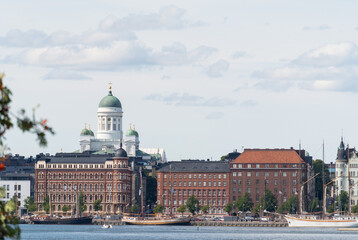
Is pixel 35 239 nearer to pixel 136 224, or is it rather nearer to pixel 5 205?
pixel 136 224

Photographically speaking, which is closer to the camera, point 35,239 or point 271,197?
point 35,239

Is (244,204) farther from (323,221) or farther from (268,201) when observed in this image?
(323,221)

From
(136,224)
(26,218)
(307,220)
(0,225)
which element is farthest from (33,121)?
(26,218)

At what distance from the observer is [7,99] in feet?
52.4

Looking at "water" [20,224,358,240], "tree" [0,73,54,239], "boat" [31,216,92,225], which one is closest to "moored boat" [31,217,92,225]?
"boat" [31,216,92,225]

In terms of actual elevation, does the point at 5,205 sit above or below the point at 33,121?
below

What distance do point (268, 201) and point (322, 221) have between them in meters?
33.5

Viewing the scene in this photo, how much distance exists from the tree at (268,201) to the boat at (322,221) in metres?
25.5

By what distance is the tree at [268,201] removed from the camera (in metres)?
194

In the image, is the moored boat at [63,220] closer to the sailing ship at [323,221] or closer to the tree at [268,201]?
the tree at [268,201]

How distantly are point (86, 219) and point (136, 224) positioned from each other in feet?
32.8

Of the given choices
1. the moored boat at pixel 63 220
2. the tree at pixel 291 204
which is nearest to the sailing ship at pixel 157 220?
the moored boat at pixel 63 220

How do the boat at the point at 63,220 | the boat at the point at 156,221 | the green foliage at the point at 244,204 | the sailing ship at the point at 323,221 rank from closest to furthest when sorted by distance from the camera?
the sailing ship at the point at 323,221, the boat at the point at 156,221, the boat at the point at 63,220, the green foliage at the point at 244,204

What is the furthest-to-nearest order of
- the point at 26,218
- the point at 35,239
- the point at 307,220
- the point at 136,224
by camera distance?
the point at 26,218, the point at 136,224, the point at 307,220, the point at 35,239
